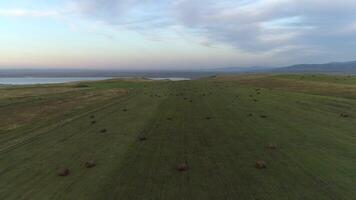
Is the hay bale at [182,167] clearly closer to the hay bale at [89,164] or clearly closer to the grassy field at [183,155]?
the grassy field at [183,155]

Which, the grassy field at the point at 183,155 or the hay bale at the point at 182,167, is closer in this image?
the grassy field at the point at 183,155

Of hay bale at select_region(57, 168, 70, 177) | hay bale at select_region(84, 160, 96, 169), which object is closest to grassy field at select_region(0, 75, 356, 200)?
hay bale at select_region(84, 160, 96, 169)

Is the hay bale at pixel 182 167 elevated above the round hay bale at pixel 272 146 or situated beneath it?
elevated above

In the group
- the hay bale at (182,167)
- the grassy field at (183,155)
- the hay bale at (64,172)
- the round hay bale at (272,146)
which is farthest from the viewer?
the round hay bale at (272,146)

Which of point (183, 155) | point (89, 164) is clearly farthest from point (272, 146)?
point (89, 164)

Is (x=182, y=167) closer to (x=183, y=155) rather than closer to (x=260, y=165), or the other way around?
(x=183, y=155)

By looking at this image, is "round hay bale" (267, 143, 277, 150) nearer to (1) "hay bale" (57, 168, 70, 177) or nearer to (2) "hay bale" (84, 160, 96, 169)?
(2) "hay bale" (84, 160, 96, 169)

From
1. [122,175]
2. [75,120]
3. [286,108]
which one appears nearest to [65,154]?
[122,175]

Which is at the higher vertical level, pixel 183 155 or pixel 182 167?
pixel 182 167

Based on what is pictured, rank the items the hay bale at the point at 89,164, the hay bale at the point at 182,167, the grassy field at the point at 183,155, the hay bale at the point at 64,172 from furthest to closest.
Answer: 1. the hay bale at the point at 89,164
2. the hay bale at the point at 182,167
3. the hay bale at the point at 64,172
4. the grassy field at the point at 183,155

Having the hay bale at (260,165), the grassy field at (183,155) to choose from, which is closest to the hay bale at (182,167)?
the grassy field at (183,155)

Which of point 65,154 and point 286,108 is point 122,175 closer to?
point 65,154
